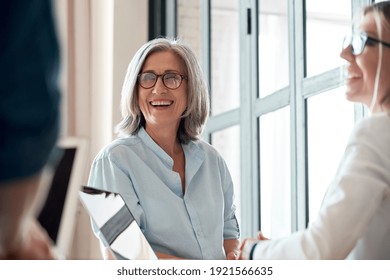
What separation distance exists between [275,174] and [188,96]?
→ 45 centimetres

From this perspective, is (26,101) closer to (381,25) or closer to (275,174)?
(381,25)

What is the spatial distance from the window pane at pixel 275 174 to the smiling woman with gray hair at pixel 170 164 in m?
0.31

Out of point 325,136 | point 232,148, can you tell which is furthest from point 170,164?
point 232,148

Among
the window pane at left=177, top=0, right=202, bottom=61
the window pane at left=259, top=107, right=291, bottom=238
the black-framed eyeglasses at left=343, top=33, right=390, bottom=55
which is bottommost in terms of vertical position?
the window pane at left=259, top=107, right=291, bottom=238

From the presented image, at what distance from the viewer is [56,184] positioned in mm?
1011

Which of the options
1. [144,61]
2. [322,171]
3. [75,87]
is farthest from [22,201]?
[75,87]

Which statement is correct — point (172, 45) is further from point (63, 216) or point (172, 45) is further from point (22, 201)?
point (22, 201)

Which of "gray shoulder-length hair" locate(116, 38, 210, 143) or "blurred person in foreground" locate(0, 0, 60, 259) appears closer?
"blurred person in foreground" locate(0, 0, 60, 259)

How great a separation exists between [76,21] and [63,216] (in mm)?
1729

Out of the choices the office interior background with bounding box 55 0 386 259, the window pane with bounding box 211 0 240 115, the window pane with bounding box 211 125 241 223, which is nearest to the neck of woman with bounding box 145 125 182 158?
the office interior background with bounding box 55 0 386 259

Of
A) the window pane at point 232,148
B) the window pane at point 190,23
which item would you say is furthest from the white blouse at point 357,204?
the window pane at point 190,23

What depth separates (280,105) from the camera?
1.94 m

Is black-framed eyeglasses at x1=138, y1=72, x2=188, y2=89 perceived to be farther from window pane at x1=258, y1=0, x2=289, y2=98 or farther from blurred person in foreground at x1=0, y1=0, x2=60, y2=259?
blurred person in foreground at x1=0, y1=0, x2=60, y2=259

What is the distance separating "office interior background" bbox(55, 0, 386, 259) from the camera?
1660 millimetres
